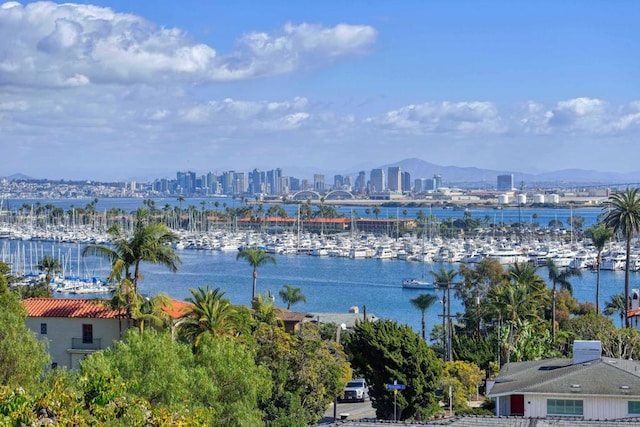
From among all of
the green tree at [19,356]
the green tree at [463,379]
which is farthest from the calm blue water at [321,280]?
the green tree at [19,356]

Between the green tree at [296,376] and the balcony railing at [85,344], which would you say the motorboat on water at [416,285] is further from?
the balcony railing at [85,344]

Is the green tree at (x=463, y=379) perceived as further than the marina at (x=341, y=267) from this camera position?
No

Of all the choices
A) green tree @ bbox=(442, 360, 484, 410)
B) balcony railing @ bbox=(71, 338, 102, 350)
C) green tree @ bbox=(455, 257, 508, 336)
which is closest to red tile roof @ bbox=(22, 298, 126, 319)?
balcony railing @ bbox=(71, 338, 102, 350)

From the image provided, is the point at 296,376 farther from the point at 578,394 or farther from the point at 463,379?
the point at 463,379

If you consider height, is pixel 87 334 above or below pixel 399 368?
above

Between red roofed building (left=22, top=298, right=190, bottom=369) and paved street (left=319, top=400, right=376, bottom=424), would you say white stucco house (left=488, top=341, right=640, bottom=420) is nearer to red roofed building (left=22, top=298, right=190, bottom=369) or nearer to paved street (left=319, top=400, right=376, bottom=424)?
paved street (left=319, top=400, right=376, bottom=424)

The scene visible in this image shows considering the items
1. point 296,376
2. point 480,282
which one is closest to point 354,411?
point 296,376
